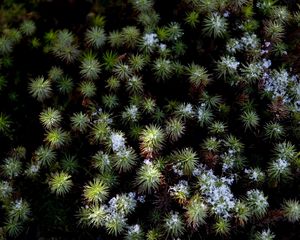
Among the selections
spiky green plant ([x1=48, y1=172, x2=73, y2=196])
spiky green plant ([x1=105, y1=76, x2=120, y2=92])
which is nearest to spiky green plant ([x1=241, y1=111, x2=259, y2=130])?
spiky green plant ([x1=105, y1=76, x2=120, y2=92])

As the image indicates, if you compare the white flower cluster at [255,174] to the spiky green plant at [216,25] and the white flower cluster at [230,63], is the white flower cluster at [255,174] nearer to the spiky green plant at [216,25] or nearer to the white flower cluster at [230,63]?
the white flower cluster at [230,63]

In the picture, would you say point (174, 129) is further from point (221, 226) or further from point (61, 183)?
point (61, 183)

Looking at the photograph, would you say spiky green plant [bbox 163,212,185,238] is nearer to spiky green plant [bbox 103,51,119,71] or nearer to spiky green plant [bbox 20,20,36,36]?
spiky green plant [bbox 103,51,119,71]

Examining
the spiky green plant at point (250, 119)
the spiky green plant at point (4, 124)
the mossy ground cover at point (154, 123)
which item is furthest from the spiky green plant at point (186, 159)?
the spiky green plant at point (4, 124)

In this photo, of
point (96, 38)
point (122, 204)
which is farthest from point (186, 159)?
point (96, 38)

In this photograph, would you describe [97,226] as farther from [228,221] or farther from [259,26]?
[259,26]

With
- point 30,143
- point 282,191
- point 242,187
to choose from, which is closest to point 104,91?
point 30,143
